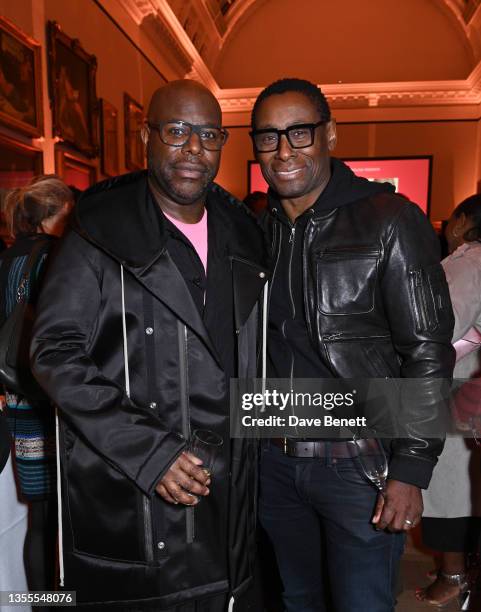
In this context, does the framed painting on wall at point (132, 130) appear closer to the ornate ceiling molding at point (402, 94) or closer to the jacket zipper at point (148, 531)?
the ornate ceiling molding at point (402, 94)

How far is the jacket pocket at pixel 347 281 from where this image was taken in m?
1.58

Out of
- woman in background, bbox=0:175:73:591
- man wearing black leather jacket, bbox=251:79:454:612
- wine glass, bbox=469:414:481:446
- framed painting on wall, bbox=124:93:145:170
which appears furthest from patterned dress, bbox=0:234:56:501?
framed painting on wall, bbox=124:93:145:170

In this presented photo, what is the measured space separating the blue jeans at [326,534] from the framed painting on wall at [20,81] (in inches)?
156

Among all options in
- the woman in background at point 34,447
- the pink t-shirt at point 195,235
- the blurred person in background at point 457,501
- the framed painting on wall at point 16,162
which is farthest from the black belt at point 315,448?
the framed painting on wall at point 16,162

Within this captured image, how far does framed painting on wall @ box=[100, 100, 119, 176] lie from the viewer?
21.7 feet

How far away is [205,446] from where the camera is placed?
1.45 metres

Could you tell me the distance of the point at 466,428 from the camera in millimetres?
2186

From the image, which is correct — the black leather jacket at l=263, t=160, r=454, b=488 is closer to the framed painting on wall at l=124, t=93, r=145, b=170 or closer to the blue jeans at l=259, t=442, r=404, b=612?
the blue jeans at l=259, t=442, r=404, b=612

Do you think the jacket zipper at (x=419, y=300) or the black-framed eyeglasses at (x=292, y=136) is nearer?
the jacket zipper at (x=419, y=300)

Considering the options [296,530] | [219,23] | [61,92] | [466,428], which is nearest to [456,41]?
[219,23]

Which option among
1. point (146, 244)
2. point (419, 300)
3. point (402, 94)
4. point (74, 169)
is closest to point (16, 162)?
point (74, 169)

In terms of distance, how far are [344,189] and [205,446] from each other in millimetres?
912

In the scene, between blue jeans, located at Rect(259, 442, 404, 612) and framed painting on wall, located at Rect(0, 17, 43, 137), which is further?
framed painting on wall, located at Rect(0, 17, 43, 137)

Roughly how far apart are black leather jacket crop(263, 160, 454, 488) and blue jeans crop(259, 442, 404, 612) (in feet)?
0.60
